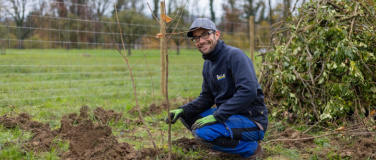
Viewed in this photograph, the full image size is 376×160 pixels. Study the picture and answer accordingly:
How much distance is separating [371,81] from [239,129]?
7.68 feet

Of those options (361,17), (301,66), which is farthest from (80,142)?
(361,17)

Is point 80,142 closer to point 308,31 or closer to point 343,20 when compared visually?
point 308,31

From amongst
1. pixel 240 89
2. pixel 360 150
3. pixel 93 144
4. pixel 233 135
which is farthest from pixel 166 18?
pixel 360 150

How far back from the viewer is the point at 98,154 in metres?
2.99

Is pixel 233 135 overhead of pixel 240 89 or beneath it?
beneath

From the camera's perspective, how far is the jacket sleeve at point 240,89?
9.02ft

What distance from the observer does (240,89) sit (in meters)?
2.78

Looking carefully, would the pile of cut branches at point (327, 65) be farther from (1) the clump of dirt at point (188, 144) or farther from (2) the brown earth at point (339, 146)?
(1) the clump of dirt at point (188, 144)

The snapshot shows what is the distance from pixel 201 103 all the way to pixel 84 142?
1.23 m

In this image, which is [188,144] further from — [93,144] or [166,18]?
[166,18]

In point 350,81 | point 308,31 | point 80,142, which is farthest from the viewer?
point 308,31

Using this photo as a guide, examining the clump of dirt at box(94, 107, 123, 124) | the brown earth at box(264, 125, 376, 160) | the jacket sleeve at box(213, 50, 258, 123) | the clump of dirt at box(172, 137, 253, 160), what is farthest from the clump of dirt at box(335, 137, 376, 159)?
the clump of dirt at box(94, 107, 123, 124)

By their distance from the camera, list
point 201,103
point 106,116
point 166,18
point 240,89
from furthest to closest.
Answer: point 106,116 < point 201,103 < point 240,89 < point 166,18

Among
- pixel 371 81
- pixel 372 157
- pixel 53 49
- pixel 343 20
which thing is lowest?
pixel 372 157
